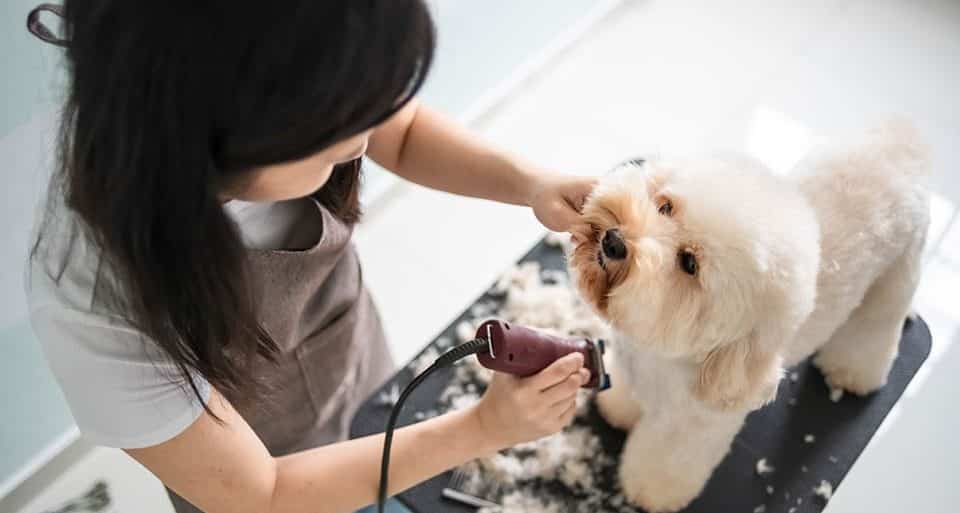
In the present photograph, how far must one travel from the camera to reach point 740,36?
2.35 meters

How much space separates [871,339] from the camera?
1.29 meters

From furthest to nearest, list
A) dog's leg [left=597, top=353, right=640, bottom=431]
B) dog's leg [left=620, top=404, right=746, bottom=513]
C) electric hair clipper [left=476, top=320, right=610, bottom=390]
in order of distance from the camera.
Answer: dog's leg [left=597, top=353, right=640, bottom=431]
dog's leg [left=620, top=404, right=746, bottom=513]
electric hair clipper [left=476, top=320, right=610, bottom=390]

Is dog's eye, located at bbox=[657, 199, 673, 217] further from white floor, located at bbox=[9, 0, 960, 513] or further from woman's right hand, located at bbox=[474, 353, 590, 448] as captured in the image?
white floor, located at bbox=[9, 0, 960, 513]

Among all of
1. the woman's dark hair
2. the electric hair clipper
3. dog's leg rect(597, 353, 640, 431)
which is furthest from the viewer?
dog's leg rect(597, 353, 640, 431)

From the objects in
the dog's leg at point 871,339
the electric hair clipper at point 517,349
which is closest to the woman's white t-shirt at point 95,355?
the electric hair clipper at point 517,349

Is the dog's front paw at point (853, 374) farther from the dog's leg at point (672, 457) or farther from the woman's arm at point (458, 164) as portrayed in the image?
the woman's arm at point (458, 164)

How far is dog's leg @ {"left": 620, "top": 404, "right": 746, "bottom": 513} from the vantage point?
115 cm

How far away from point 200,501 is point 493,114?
149cm

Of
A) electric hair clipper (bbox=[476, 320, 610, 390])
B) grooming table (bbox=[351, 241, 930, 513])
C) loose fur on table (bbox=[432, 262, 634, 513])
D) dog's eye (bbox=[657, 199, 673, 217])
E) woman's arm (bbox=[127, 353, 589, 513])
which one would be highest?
dog's eye (bbox=[657, 199, 673, 217])

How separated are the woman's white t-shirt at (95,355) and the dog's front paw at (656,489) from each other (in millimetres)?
662

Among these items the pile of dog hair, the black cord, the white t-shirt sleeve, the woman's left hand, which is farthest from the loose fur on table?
the white t-shirt sleeve

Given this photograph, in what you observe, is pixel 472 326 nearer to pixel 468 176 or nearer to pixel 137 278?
pixel 468 176

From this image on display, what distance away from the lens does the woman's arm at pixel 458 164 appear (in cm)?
108

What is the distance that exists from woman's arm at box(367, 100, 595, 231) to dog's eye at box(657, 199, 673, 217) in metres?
0.11
